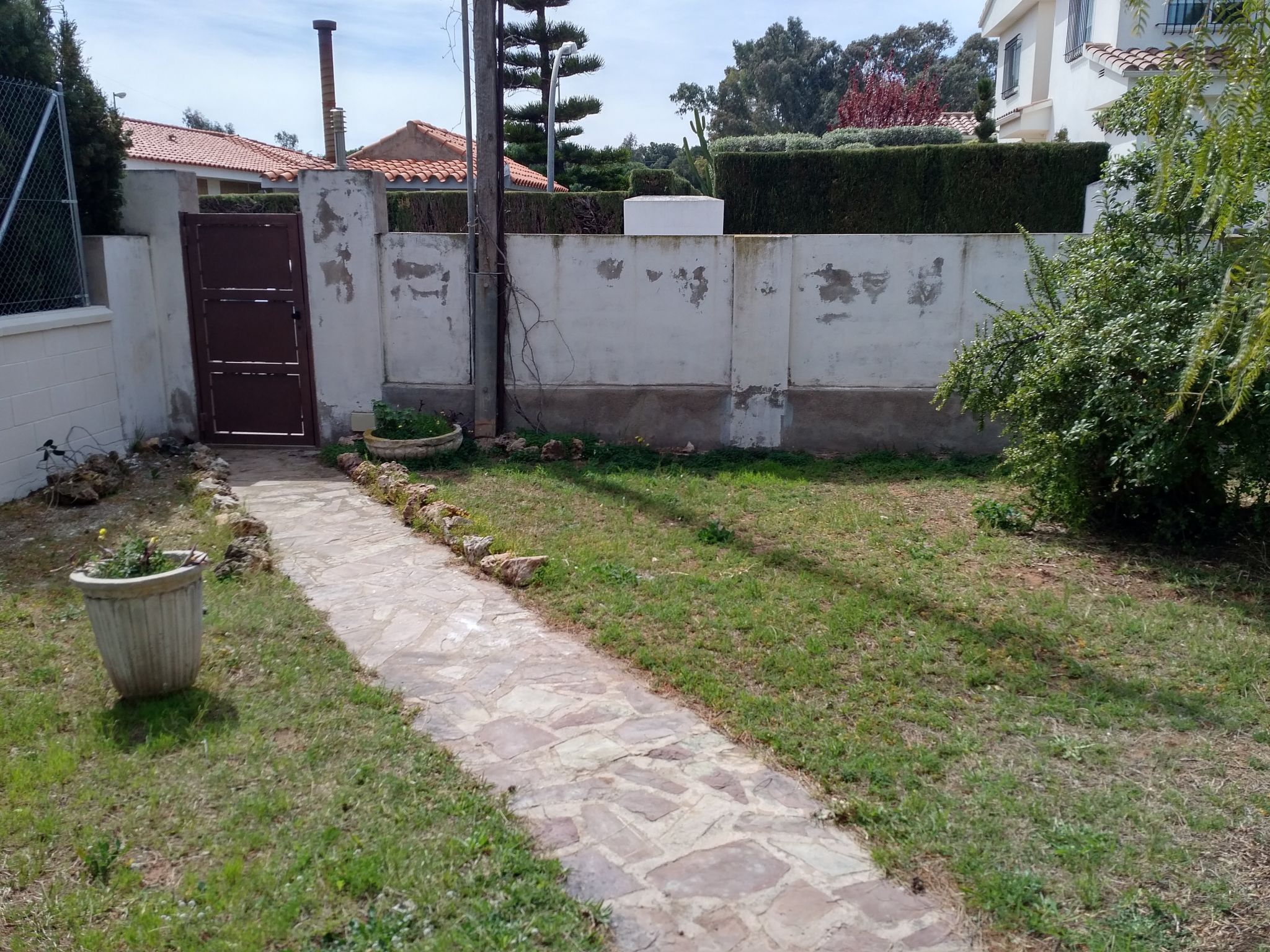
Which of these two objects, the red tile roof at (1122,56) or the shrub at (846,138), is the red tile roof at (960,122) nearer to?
the shrub at (846,138)

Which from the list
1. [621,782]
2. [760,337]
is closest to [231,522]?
[621,782]

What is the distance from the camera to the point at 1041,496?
6.60m

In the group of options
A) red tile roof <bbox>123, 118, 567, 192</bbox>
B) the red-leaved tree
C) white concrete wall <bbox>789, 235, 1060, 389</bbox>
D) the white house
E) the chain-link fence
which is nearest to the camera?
the chain-link fence

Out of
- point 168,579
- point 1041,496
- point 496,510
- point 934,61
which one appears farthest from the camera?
point 934,61

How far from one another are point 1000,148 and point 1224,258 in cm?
852

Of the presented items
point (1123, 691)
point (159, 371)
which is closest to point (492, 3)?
point (159, 371)

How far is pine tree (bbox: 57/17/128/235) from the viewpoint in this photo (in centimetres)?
823

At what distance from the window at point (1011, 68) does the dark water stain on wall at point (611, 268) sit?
1781 cm

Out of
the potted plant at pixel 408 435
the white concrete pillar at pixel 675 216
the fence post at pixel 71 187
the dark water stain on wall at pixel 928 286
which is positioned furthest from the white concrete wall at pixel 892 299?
the fence post at pixel 71 187

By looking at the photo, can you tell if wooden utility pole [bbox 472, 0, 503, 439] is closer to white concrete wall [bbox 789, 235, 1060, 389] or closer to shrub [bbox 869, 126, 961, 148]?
white concrete wall [bbox 789, 235, 1060, 389]

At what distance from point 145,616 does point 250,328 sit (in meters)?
5.90

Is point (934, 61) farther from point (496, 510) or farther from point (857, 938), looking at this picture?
point (857, 938)

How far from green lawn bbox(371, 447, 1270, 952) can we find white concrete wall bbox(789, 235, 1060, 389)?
166 centimetres

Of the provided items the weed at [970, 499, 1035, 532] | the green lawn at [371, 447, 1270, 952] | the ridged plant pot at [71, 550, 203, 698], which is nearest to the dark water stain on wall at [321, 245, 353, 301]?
the green lawn at [371, 447, 1270, 952]
